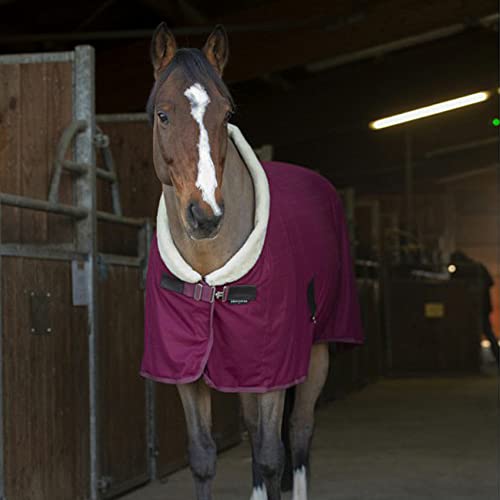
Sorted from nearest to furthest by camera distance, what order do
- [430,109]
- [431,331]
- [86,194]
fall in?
[86,194] < [431,331] < [430,109]

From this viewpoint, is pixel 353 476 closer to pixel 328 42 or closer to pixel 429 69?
pixel 328 42

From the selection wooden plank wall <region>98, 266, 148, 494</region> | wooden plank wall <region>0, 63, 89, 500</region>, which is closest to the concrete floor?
wooden plank wall <region>98, 266, 148, 494</region>

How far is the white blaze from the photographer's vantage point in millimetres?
2672

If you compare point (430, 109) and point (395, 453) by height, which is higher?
point (430, 109)

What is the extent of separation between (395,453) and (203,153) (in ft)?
10.1

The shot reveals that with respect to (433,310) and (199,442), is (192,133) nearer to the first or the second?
(199,442)

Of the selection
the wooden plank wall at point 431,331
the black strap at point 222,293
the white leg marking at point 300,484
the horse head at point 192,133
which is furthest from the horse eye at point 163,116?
the wooden plank wall at point 431,331

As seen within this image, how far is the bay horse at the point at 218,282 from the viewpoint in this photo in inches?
111

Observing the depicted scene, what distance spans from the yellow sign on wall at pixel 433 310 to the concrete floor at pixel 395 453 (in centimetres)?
174

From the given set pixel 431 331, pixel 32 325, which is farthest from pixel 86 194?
pixel 431 331

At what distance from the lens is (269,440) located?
313cm

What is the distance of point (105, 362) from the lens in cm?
418

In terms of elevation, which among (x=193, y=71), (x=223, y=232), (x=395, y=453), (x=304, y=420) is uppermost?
(x=193, y=71)

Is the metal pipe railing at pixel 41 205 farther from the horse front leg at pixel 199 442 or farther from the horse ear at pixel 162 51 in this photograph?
the horse front leg at pixel 199 442
